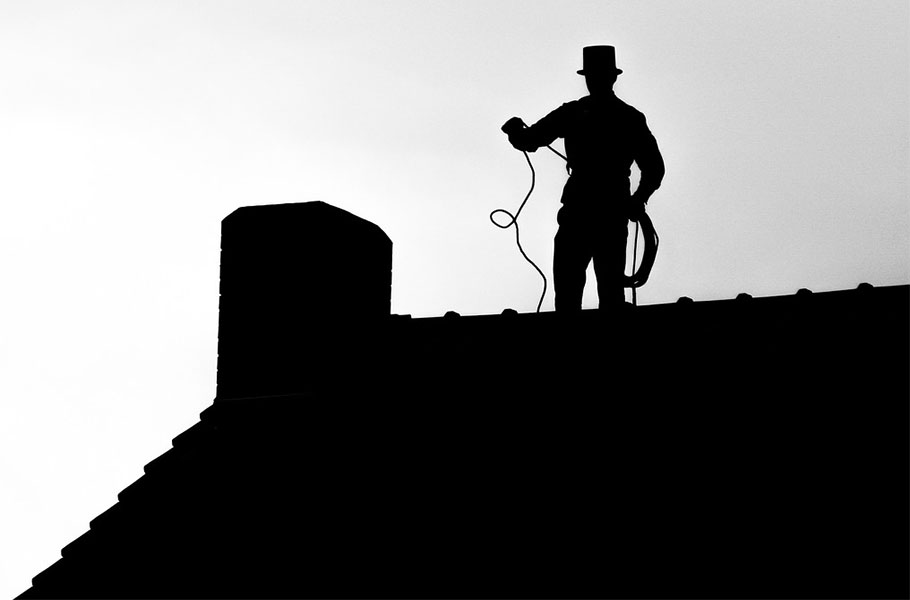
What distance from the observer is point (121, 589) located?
7.82 meters

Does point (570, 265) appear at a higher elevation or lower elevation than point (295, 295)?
higher

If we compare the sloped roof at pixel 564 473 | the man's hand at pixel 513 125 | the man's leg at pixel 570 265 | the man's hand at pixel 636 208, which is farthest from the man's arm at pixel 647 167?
the sloped roof at pixel 564 473

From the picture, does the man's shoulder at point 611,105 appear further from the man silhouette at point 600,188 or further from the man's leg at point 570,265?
the man's leg at point 570,265

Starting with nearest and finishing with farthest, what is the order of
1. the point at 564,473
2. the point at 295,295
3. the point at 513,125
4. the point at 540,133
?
the point at 564,473
the point at 295,295
the point at 540,133
the point at 513,125

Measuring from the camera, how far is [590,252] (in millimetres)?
9203

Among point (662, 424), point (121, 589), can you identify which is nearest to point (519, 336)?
point (662, 424)

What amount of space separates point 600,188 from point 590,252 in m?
0.39

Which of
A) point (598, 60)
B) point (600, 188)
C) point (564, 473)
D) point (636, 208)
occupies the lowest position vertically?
point (564, 473)

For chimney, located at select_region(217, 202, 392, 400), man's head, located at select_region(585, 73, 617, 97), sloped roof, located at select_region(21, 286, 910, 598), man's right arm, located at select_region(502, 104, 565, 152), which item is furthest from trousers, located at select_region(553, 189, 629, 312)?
chimney, located at select_region(217, 202, 392, 400)

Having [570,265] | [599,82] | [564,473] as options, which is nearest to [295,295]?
[570,265]

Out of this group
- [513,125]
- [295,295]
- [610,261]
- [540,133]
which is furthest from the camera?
[513,125]

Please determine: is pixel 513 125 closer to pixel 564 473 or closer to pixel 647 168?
pixel 647 168

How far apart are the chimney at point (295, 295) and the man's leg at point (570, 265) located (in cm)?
107

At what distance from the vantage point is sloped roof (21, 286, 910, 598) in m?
6.40
